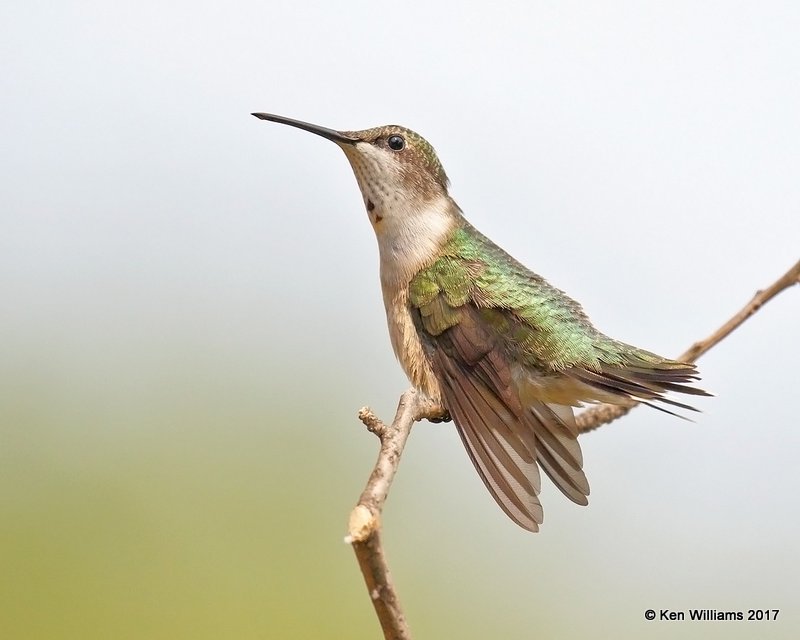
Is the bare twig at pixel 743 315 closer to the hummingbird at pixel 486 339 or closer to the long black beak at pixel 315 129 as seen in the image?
the hummingbird at pixel 486 339

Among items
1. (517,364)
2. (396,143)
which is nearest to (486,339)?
(517,364)

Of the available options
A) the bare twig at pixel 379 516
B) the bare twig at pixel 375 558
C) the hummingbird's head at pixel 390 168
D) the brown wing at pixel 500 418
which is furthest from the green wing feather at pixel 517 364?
the bare twig at pixel 375 558

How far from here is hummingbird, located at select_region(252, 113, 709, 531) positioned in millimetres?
1526

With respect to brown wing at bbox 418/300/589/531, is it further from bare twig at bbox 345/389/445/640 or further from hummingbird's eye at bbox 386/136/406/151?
bare twig at bbox 345/389/445/640

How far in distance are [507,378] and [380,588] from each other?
83cm

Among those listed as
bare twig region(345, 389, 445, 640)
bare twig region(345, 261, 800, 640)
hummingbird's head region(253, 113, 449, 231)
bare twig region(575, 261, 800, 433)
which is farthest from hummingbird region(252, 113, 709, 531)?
bare twig region(345, 389, 445, 640)

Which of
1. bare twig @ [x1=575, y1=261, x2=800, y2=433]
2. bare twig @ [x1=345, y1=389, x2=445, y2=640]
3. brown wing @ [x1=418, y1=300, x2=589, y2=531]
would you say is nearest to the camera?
bare twig @ [x1=345, y1=389, x2=445, y2=640]

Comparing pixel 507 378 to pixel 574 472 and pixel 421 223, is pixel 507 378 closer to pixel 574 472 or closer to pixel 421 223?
pixel 574 472

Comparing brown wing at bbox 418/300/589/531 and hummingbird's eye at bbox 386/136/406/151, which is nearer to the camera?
brown wing at bbox 418/300/589/531

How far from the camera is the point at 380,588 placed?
2.80ft

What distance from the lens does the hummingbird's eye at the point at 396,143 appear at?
6.10 feet

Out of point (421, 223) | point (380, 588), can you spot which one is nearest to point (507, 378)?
point (421, 223)

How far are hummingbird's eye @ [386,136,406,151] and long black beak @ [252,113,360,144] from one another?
0.25ft

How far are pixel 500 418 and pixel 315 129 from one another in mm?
669
